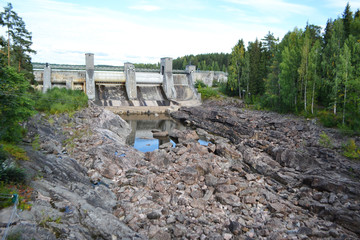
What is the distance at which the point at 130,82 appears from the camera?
45250 mm

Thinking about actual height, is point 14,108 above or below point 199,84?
below

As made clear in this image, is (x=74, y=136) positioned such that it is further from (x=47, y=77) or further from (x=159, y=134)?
(x=47, y=77)

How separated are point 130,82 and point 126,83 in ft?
2.80

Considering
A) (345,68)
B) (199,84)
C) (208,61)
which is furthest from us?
(208,61)

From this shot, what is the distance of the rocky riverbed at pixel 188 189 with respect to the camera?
1115 cm

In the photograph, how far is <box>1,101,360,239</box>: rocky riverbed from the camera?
11.1 m

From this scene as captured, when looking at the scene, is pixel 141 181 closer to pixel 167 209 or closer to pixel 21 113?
pixel 167 209

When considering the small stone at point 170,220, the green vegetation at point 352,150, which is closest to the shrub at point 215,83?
the green vegetation at point 352,150

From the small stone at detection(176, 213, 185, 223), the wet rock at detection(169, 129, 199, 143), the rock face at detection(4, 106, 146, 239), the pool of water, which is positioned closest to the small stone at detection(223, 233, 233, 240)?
the small stone at detection(176, 213, 185, 223)

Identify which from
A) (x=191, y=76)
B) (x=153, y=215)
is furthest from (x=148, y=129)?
(x=153, y=215)

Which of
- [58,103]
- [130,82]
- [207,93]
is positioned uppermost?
[130,82]

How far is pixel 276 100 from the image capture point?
38.0m

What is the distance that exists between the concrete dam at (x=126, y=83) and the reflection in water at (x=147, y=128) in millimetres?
4883

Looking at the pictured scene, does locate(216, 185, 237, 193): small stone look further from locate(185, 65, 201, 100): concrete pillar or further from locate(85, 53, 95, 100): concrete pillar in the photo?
locate(185, 65, 201, 100): concrete pillar
